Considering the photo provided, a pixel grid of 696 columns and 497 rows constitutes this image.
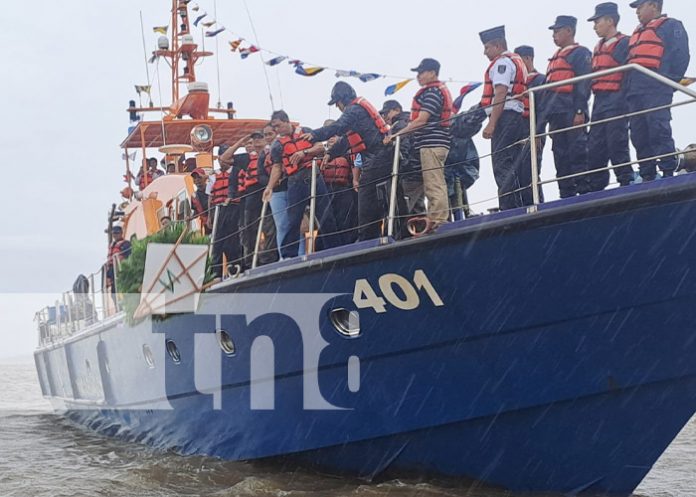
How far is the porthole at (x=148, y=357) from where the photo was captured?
32.9 ft

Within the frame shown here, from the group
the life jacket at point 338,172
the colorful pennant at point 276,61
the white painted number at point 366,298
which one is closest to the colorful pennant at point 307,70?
the colorful pennant at point 276,61

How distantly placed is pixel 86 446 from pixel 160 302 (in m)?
4.29

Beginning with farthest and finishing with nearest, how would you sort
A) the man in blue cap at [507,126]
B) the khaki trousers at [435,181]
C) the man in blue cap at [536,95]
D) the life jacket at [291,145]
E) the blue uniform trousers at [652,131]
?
1. the life jacket at [291,145]
2. the khaki trousers at [435,181]
3. the man in blue cap at [507,126]
4. the man in blue cap at [536,95]
5. the blue uniform trousers at [652,131]

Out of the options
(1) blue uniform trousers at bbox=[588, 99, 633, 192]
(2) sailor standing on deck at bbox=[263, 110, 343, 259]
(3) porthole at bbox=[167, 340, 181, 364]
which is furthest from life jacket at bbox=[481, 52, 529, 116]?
(3) porthole at bbox=[167, 340, 181, 364]

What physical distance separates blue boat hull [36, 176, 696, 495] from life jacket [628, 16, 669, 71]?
93 cm

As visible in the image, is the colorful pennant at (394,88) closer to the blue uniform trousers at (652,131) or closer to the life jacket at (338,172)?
the life jacket at (338,172)

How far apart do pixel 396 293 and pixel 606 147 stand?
6.14ft

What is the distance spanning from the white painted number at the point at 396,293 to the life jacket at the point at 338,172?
163 centimetres

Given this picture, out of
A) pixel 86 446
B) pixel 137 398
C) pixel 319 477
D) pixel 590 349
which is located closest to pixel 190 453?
pixel 137 398

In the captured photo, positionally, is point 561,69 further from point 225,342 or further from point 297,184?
point 225,342

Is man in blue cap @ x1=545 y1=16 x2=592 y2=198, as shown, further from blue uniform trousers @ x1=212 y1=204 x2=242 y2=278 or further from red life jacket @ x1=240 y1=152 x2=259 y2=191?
blue uniform trousers @ x1=212 y1=204 x2=242 y2=278

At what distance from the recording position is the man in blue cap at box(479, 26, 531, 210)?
22.5ft

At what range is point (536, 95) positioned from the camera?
6941 millimetres

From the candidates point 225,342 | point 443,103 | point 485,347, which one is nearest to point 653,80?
point 443,103
